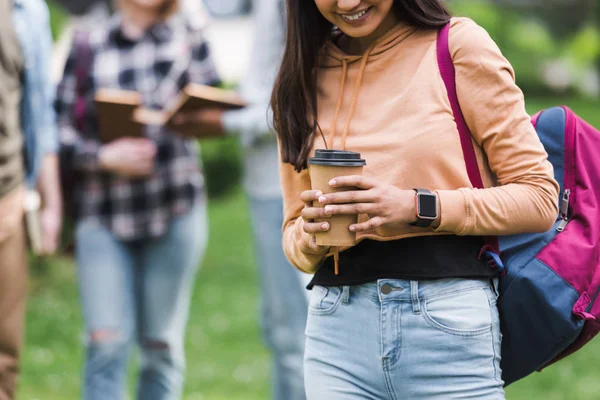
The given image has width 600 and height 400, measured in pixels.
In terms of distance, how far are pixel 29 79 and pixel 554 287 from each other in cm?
237


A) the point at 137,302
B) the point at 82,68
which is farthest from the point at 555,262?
the point at 82,68

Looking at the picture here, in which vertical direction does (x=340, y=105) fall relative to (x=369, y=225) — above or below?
above

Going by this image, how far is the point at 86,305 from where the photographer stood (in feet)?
14.4

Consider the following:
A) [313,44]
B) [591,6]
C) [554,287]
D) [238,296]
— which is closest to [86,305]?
[313,44]

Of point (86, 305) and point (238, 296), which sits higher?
point (86, 305)

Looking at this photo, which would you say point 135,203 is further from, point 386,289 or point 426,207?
point 426,207

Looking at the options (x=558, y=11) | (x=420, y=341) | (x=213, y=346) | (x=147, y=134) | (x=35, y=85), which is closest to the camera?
(x=420, y=341)

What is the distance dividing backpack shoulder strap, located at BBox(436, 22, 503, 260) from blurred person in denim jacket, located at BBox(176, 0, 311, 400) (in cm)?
183

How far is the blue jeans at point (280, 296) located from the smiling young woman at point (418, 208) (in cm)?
173

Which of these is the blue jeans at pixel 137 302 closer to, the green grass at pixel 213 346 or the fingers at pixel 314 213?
the green grass at pixel 213 346

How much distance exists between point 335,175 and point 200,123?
81.1 inches

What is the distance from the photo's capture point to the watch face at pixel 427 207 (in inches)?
92.8

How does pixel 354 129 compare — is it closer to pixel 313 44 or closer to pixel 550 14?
pixel 313 44

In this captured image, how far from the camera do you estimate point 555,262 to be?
250cm
